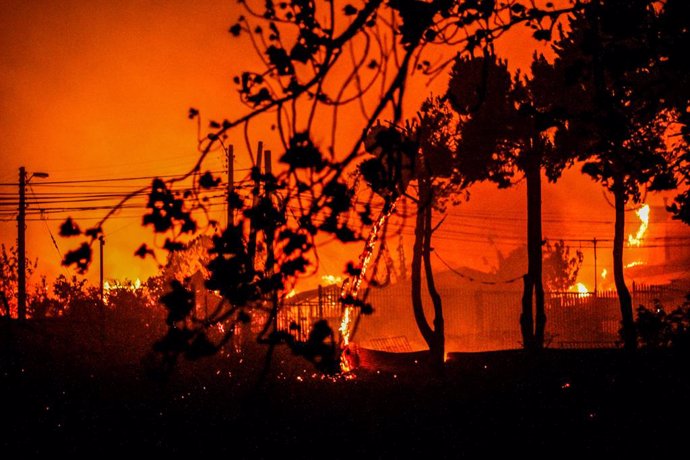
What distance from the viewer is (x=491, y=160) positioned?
27.1 metres

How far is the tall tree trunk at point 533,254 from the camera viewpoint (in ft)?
87.6

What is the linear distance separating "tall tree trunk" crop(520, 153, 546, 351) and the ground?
2.95 ft

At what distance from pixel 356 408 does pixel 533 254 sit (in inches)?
450

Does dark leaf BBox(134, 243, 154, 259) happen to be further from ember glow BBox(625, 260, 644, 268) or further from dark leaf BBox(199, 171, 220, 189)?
ember glow BBox(625, 260, 644, 268)

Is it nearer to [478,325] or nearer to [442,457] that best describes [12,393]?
[442,457]

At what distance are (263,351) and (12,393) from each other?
29.9 feet

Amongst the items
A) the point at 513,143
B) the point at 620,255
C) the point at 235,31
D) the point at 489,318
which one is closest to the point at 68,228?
the point at 235,31

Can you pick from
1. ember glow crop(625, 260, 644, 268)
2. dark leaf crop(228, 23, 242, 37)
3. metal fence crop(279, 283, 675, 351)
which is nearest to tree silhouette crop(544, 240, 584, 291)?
ember glow crop(625, 260, 644, 268)

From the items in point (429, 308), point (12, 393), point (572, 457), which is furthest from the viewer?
point (429, 308)

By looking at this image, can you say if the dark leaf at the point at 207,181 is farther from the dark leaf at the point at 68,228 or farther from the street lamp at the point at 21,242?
the street lamp at the point at 21,242

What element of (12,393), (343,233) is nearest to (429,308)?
(12,393)

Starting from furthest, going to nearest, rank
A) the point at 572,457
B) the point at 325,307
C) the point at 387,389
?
the point at 325,307 < the point at 387,389 < the point at 572,457

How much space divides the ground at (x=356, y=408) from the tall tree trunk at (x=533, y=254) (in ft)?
2.95

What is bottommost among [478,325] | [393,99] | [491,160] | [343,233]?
[478,325]
